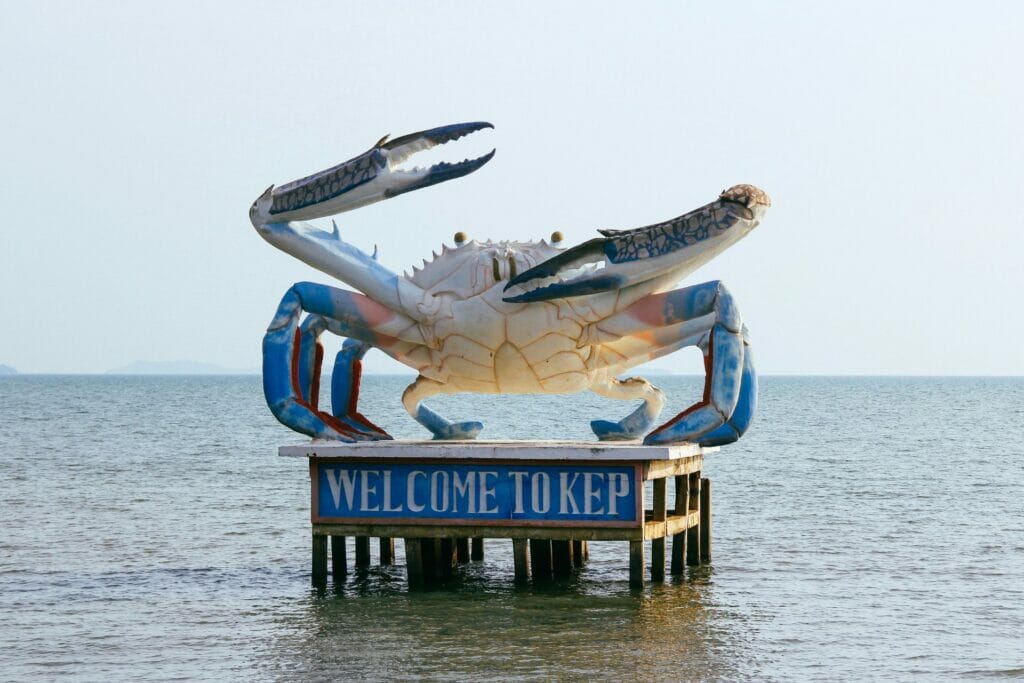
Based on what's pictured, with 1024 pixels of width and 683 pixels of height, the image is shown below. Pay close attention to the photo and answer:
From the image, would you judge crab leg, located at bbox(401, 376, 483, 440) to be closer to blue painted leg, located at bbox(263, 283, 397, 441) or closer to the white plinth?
blue painted leg, located at bbox(263, 283, 397, 441)

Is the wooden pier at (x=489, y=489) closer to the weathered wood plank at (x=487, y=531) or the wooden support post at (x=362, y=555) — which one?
the weathered wood plank at (x=487, y=531)

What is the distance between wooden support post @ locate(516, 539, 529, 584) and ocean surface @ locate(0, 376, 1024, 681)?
223mm

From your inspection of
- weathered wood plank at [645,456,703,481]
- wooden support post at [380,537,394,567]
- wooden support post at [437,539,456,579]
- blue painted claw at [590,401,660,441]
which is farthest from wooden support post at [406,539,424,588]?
weathered wood plank at [645,456,703,481]

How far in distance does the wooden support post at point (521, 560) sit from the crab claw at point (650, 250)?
256 centimetres

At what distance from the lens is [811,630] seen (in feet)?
55.1

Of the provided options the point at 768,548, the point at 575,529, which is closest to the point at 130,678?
the point at 575,529

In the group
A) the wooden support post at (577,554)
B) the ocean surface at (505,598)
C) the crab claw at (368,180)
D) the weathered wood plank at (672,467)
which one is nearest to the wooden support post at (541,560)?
the ocean surface at (505,598)

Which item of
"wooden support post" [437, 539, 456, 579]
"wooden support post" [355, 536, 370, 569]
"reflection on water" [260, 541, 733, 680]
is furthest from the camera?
"wooden support post" [355, 536, 370, 569]

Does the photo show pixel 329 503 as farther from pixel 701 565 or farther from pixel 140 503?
pixel 140 503

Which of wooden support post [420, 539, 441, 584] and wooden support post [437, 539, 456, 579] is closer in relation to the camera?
wooden support post [420, 539, 441, 584]

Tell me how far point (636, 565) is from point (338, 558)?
Answer: 324 cm

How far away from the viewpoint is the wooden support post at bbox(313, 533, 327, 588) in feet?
59.0

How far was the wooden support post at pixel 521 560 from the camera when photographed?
58.3 ft

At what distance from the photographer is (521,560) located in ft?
58.7
